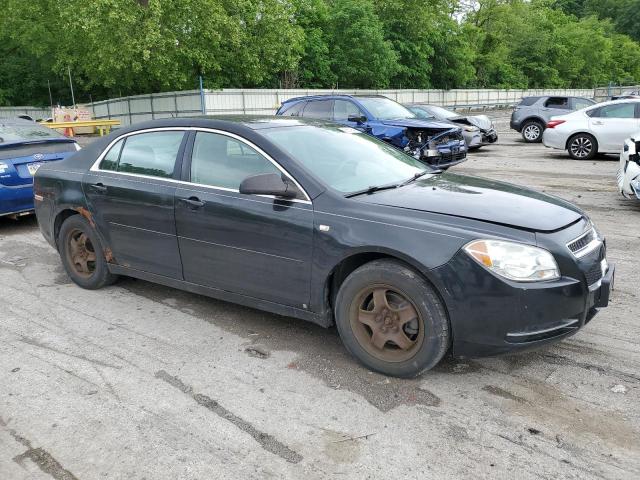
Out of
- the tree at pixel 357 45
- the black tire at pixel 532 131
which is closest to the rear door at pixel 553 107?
the black tire at pixel 532 131

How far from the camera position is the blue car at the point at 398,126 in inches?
451

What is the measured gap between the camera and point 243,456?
2820 millimetres

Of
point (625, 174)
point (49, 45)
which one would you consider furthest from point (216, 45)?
point (625, 174)

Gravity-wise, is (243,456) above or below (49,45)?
below

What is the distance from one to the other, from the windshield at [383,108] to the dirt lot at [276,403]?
8188 millimetres

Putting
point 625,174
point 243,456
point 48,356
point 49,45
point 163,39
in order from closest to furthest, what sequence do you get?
point 243,456 < point 48,356 < point 625,174 < point 163,39 < point 49,45

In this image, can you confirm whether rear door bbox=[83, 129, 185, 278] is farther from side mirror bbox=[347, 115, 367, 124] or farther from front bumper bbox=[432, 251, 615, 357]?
side mirror bbox=[347, 115, 367, 124]

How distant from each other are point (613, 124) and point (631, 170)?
252 inches

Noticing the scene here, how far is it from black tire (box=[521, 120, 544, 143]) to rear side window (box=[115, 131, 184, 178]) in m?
16.7

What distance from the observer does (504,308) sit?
3150 millimetres

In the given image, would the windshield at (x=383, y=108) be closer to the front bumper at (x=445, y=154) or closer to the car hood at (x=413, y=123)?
the car hood at (x=413, y=123)

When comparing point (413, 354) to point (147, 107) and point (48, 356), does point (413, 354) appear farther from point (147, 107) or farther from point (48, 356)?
point (147, 107)

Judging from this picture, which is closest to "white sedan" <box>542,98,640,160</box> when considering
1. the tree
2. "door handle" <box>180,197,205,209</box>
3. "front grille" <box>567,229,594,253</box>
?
"front grille" <box>567,229,594,253</box>

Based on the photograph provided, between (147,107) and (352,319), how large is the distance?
30470mm
